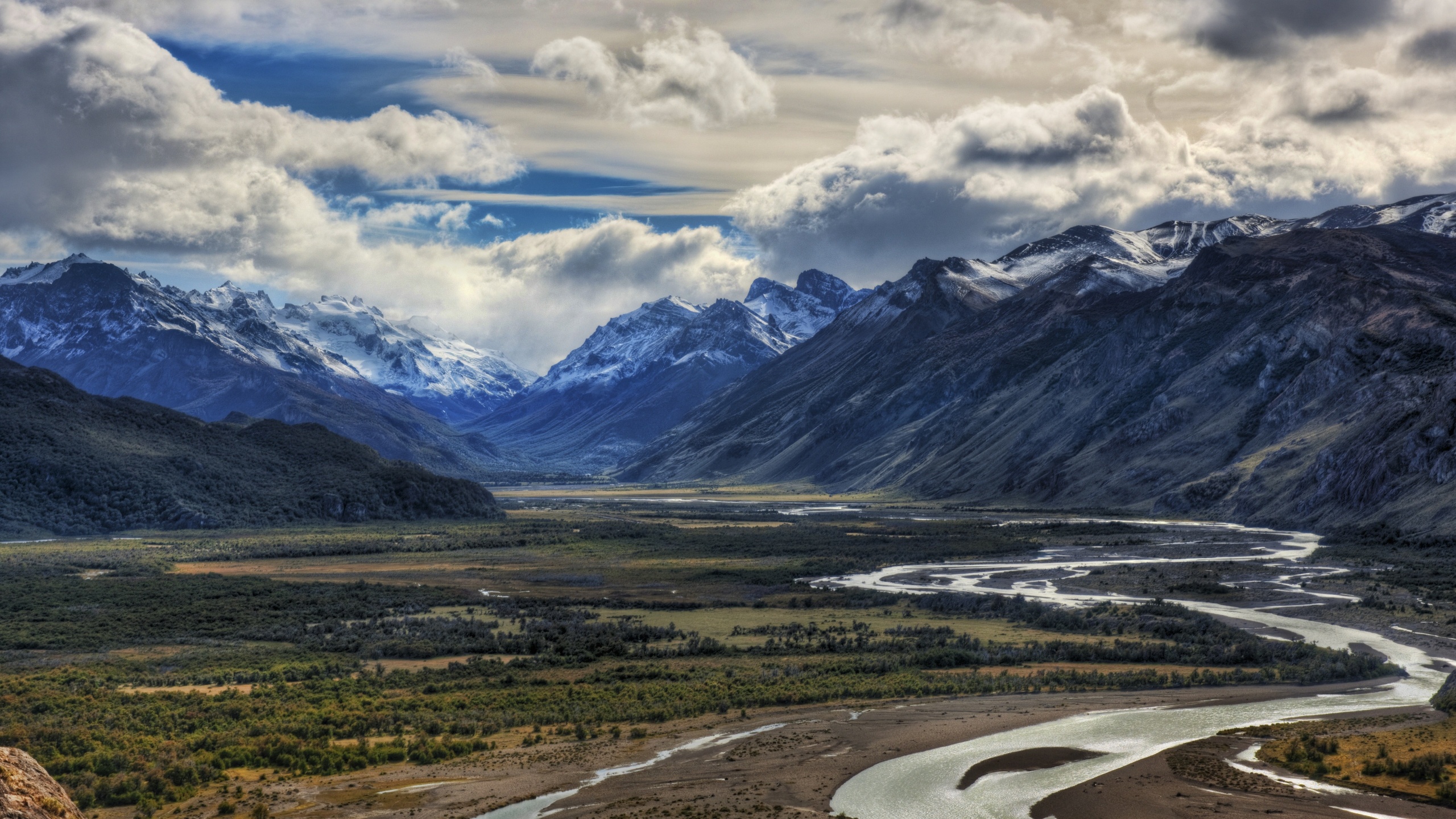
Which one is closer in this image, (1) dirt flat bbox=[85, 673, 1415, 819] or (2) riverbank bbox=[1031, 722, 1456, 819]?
(2) riverbank bbox=[1031, 722, 1456, 819]

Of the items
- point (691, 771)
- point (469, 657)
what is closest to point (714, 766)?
point (691, 771)

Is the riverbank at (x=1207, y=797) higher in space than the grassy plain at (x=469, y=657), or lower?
higher

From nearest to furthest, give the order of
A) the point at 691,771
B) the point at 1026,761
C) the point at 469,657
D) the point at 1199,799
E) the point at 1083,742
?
the point at 1199,799, the point at 691,771, the point at 1026,761, the point at 1083,742, the point at 469,657

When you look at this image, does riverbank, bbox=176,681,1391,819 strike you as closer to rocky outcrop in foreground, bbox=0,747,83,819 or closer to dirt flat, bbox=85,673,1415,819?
dirt flat, bbox=85,673,1415,819

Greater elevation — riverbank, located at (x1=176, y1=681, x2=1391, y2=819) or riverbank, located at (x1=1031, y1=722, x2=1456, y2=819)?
riverbank, located at (x1=1031, y1=722, x2=1456, y2=819)

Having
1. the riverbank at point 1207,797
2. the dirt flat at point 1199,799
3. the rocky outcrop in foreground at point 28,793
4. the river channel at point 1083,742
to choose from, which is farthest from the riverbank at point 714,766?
the rocky outcrop in foreground at point 28,793

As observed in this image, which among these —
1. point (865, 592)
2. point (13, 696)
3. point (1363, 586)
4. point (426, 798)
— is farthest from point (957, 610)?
point (13, 696)

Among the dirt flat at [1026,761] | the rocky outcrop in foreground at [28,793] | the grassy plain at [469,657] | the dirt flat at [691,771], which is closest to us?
the rocky outcrop in foreground at [28,793]

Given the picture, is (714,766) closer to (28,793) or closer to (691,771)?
(691,771)

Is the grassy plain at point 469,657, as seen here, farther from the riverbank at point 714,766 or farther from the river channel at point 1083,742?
the river channel at point 1083,742

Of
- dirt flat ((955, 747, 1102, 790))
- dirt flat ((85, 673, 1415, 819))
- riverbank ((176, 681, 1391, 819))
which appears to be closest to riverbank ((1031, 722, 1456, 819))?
dirt flat ((85, 673, 1415, 819))
